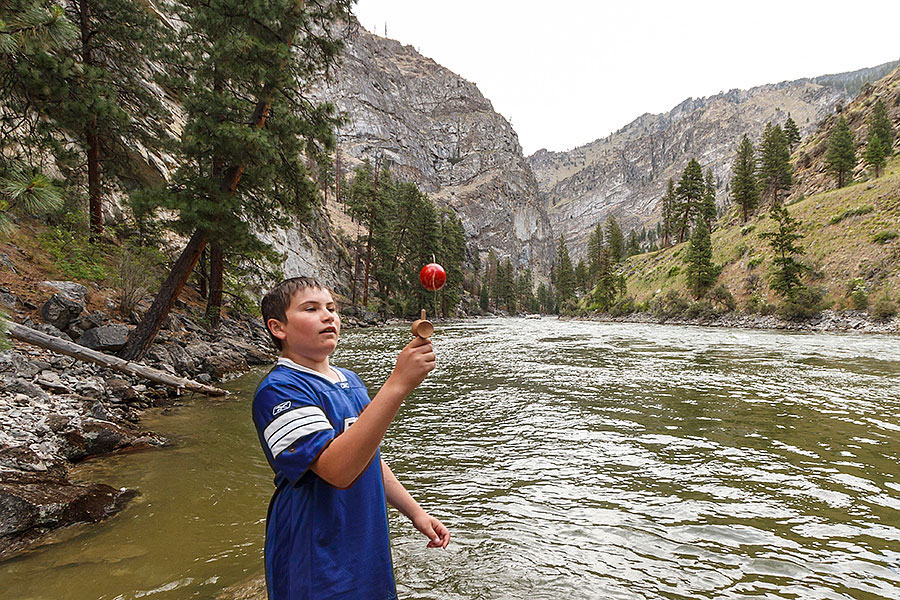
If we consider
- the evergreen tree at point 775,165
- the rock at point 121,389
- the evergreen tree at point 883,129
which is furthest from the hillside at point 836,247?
the rock at point 121,389

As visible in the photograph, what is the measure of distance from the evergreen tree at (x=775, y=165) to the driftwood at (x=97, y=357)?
224 feet

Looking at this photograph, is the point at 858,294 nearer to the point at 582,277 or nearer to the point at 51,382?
the point at 51,382

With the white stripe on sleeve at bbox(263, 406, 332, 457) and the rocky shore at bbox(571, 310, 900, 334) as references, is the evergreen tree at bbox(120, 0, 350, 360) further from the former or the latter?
the rocky shore at bbox(571, 310, 900, 334)

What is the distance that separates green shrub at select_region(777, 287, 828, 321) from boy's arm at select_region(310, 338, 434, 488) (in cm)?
4064

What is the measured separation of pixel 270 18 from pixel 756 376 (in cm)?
1688

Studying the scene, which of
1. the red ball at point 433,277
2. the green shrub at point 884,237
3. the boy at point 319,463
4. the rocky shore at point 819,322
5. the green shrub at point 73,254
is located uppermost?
the green shrub at point 884,237

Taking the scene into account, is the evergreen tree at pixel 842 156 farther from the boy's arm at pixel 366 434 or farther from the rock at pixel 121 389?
the rock at pixel 121 389

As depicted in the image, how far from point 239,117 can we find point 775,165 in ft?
221

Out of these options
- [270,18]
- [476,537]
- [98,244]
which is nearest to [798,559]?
[476,537]

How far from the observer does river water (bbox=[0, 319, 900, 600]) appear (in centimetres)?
338

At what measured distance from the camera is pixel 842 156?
48344 mm

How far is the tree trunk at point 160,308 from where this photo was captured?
994 centimetres

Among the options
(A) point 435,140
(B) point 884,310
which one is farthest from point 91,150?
(A) point 435,140

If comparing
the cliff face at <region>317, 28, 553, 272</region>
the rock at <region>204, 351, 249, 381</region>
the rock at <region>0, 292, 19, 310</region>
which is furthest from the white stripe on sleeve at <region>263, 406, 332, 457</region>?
the cliff face at <region>317, 28, 553, 272</region>
